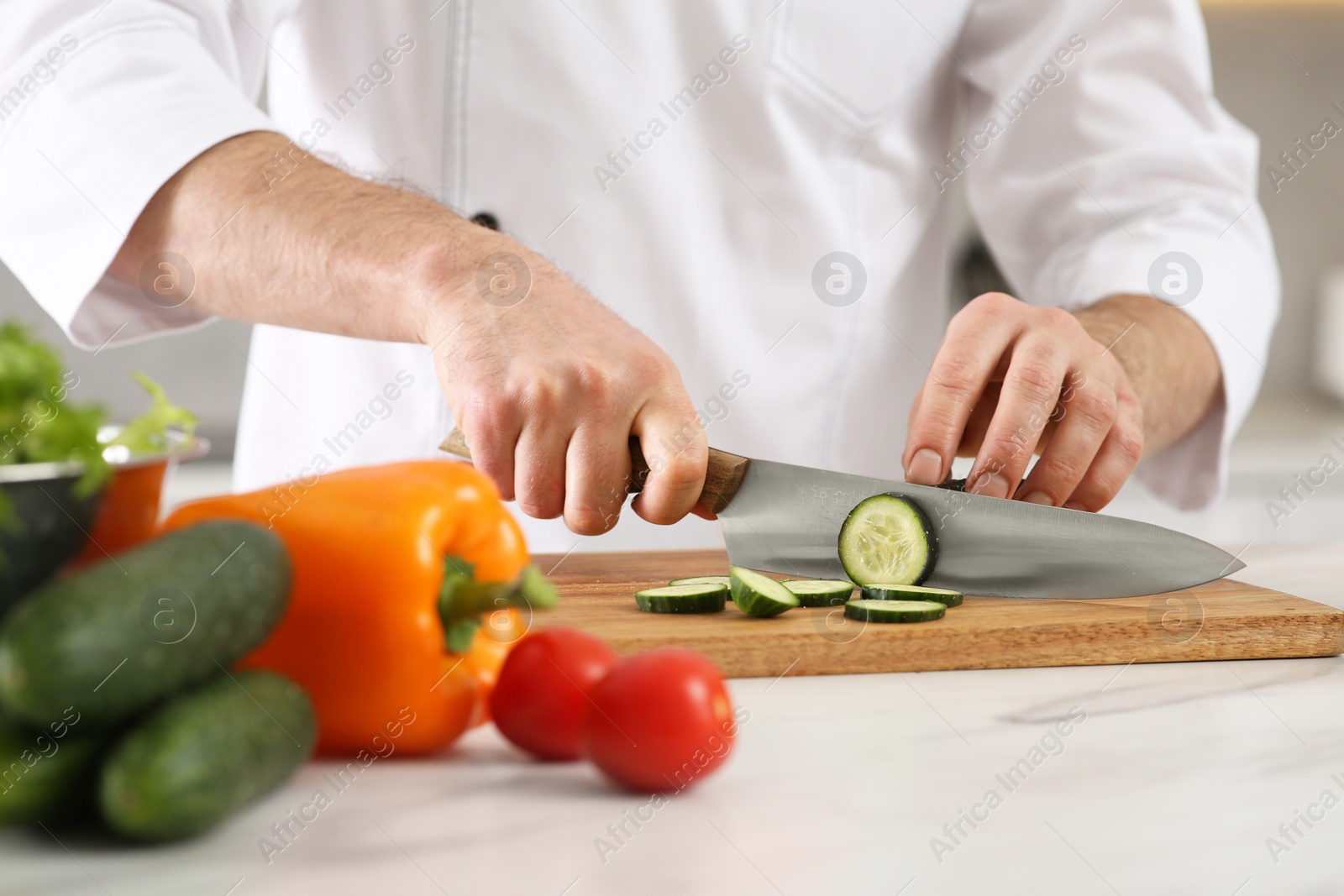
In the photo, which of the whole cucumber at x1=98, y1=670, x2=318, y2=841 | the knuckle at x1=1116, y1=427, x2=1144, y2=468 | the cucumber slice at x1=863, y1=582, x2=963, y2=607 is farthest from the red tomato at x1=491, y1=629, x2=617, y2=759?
the knuckle at x1=1116, y1=427, x2=1144, y2=468

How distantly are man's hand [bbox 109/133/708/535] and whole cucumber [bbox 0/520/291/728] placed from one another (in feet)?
1.35

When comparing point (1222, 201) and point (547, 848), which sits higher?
point (1222, 201)

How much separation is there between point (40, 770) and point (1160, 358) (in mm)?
1278

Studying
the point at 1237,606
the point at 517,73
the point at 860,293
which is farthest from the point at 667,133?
the point at 1237,606

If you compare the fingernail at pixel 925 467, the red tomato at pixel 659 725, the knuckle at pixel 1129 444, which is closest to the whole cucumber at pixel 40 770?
the red tomato at pixel 659 725

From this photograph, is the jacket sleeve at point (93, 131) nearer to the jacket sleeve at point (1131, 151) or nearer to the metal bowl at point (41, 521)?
the metal bowl at point (41, 521)

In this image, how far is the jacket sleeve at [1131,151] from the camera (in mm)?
1562

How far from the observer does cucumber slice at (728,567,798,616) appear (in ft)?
3.17

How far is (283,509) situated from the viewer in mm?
728

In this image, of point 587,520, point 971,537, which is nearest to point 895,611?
point 971,537

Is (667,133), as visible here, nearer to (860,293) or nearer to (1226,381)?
(860,293)

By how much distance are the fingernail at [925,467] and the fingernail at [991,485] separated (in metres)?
0.04

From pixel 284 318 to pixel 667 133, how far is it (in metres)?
0.57

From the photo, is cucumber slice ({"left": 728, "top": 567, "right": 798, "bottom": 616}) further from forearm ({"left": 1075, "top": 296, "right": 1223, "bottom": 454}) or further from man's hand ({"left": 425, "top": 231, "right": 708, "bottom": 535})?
forearm ({"left": 1075, "top": 296, "right": 1223, "bottom": 454})
